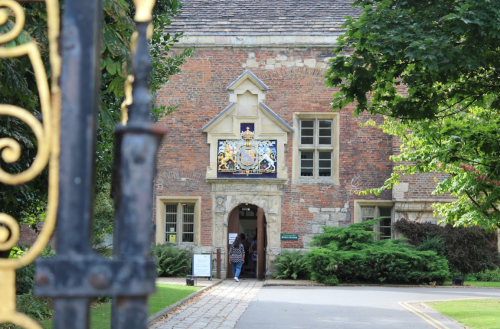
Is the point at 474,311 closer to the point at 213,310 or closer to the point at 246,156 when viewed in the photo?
the point at 213,310

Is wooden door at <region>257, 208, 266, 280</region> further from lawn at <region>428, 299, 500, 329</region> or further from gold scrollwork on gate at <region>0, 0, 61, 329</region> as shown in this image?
gold scrollwork on gate at <region>0, 0, 61, 329</region>

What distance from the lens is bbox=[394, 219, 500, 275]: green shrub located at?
68.8ft

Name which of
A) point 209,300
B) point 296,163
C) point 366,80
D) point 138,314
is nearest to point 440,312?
point 209,300

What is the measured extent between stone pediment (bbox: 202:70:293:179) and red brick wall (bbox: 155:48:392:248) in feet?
0.94

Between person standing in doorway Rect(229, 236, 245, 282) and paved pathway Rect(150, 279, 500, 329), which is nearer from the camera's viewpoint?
paved pathway Rect(150, 279, 500, 329)

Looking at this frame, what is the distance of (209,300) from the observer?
46.9 ft

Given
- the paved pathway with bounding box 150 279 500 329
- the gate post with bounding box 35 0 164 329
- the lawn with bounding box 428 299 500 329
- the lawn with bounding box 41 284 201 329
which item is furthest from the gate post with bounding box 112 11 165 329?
the lawn with bounding box 428 299 500 329

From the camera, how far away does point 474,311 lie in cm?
1254

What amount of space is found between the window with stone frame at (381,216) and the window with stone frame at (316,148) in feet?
5.74

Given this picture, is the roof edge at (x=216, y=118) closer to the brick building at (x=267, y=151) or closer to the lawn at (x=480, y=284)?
the brick building at (x=267, y=151)

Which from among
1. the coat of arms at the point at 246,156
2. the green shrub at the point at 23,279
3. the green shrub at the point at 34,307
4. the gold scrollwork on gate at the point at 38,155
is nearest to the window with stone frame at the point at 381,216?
the coat of arms at the point at 246,156

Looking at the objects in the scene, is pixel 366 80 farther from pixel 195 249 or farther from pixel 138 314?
pixel 195 249

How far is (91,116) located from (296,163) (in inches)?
804

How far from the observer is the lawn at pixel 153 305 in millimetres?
9492
